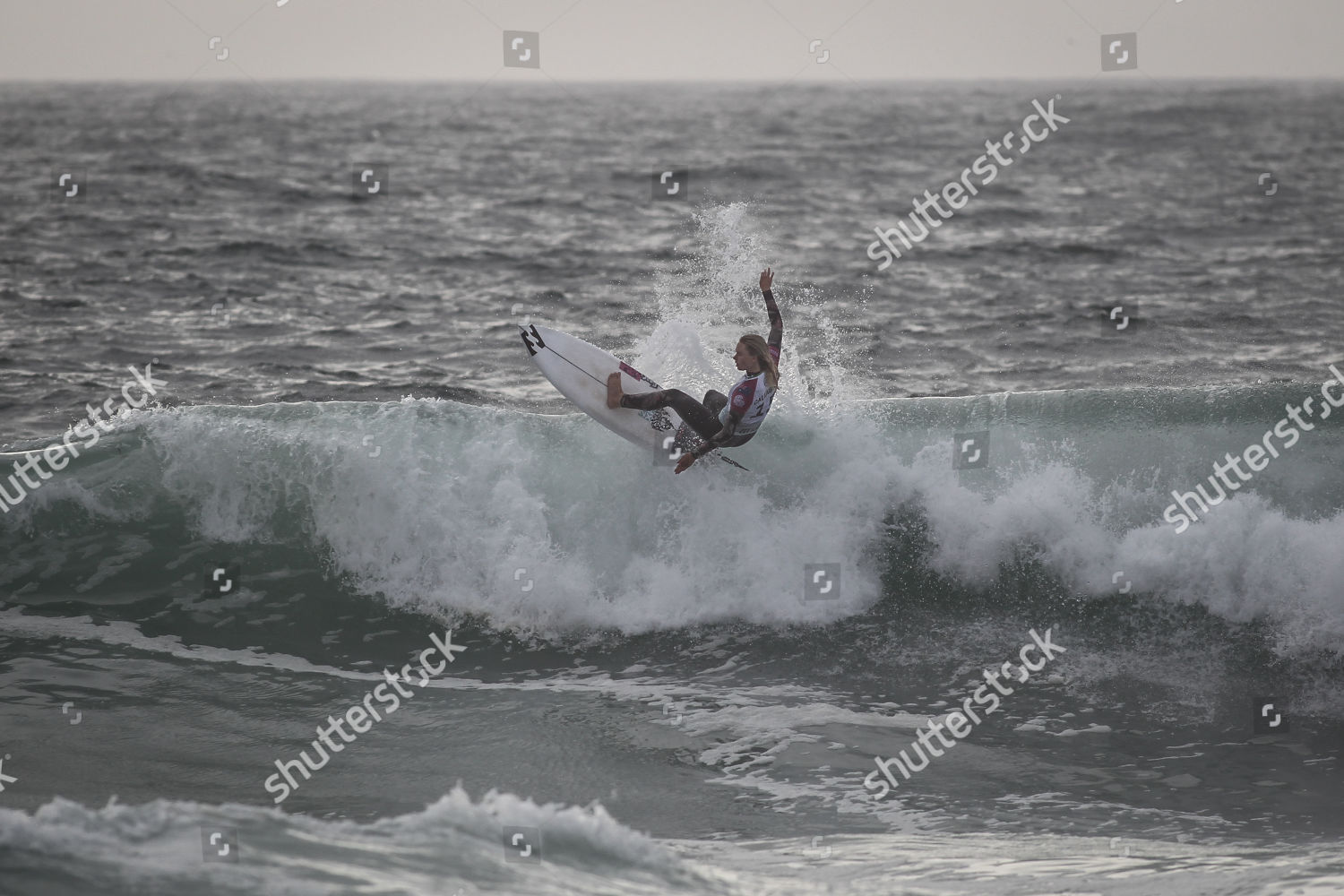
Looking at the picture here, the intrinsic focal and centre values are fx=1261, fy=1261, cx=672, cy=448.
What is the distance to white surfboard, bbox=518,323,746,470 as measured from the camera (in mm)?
10172

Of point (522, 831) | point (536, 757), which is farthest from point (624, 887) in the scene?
point (536, 757)

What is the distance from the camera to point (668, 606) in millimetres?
9961

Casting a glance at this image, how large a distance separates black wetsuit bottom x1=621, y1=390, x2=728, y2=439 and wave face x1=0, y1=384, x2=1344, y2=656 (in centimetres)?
95

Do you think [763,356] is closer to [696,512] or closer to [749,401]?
[749,401]

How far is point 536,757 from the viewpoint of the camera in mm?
7934

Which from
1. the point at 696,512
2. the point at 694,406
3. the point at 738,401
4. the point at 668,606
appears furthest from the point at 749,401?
the point at 668,606

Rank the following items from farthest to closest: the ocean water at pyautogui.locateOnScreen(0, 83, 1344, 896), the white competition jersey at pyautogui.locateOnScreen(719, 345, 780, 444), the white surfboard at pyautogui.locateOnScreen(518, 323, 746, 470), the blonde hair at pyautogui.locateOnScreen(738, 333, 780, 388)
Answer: the white surfboard at pyautogui.locateOnScreen(518, 323, 746, 470) → the white competition jersey at pyautogui.locateOnScreen(719, 345, 780, 444) → the blonde hair at pyautogui.locateOnScreen(738, 333, 780, 388) → the ocean water at pyautogui.locateOnScreen(0, 83, 1344, 896)

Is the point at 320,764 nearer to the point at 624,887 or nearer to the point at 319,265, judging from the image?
the point at 624,887

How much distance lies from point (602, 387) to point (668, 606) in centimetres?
188

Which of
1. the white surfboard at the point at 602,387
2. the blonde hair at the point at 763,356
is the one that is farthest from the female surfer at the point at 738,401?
the white surfboard at the point at 602,387

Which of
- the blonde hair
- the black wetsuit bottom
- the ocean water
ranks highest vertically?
the blonde hair

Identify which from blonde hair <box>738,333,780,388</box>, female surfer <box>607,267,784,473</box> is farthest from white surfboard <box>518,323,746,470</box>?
blonde hair <box>738,333,780,388</box>

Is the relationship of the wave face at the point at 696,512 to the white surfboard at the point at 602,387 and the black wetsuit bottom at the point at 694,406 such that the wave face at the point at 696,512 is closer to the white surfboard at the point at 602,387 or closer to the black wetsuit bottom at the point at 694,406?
the white surfboard at the point at 602,387

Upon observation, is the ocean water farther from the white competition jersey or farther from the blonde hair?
the blonde hair
